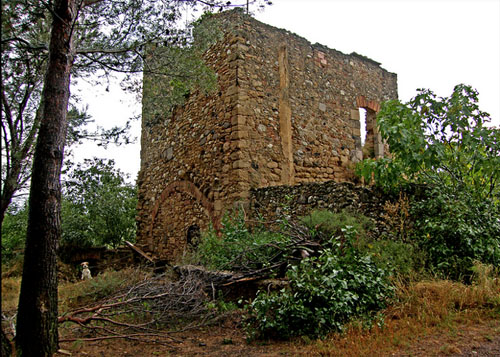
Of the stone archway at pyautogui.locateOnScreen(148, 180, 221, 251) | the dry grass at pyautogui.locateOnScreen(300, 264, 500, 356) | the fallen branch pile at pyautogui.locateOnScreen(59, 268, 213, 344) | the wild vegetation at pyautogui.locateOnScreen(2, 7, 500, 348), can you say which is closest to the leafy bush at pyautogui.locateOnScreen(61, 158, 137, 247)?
the stone archway at pyautogui.locateOnScreen(148, 180, 221, 251)

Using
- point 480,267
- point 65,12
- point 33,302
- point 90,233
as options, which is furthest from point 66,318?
point 90,233

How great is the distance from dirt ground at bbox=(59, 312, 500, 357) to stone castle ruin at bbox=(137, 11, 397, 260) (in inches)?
139

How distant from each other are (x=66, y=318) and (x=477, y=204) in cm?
588

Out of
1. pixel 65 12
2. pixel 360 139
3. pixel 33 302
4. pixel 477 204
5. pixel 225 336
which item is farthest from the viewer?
pixel 360 139

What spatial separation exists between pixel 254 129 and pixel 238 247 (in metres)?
2.85

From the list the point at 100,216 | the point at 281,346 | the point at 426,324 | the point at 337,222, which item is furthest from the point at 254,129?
the point at 100,216

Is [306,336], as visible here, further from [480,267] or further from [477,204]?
[477,204]

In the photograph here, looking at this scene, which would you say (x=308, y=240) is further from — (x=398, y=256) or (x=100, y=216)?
(x=100, y=216)

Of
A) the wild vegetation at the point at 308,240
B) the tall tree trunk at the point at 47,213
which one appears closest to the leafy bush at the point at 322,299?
the wild vegetation at the point at 308,240

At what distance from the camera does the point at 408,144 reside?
6.09m

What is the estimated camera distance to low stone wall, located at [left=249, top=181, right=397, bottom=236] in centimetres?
618

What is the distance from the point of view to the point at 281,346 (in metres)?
3.91

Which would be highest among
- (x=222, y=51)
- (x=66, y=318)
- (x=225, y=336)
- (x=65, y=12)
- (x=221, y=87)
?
(x=222, y=51)

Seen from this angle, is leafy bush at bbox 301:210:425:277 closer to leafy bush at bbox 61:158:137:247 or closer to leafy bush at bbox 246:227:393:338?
leafy bush at bbox 246:227:393:338
